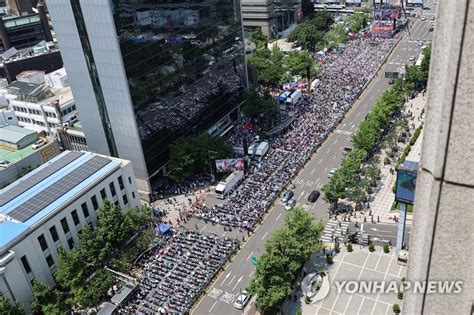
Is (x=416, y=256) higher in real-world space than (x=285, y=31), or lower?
higher

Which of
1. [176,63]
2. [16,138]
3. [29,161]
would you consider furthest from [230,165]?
[16,138]

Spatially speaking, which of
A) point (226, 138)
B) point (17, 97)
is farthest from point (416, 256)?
point (17, 97)

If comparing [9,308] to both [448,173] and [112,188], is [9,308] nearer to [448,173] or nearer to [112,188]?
[112,188]

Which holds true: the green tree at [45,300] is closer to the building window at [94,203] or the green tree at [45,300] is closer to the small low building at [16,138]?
the building window at [94,203]

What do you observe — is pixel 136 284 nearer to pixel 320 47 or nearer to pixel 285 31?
pixel 320 47

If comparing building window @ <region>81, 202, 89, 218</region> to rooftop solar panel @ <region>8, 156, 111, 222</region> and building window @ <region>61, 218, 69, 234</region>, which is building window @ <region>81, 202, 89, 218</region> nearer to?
rooftop solar panel @ <region>8, 156, 111, 222</region>

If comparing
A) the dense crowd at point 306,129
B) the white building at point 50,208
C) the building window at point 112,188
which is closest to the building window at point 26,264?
the white building at point 50,208

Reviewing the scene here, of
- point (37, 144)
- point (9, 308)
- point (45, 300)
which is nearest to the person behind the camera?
point (9, 308)
